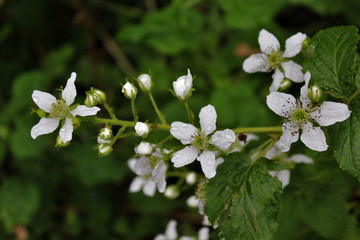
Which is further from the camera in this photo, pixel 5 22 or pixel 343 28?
pixel 5 22

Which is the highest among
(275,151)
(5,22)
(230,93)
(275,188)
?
(5,22)

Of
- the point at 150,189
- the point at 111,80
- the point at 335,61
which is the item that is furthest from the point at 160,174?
the point at 111,80

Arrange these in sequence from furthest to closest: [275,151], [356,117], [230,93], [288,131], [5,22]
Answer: [5,22] → [230,93] → [275,151] → [288,131] → [356,117]

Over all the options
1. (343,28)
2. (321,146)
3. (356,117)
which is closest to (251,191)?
(321,146)

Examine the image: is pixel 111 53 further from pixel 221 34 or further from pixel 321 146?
pixel 321 146

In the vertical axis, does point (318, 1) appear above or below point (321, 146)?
below

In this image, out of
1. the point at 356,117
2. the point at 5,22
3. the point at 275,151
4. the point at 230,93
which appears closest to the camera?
the point at 356,117
